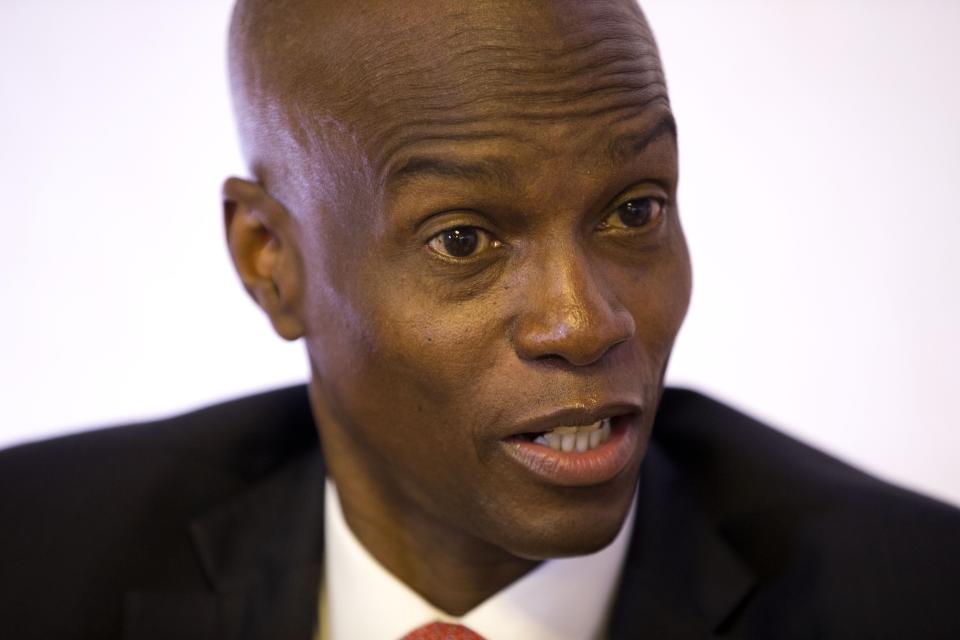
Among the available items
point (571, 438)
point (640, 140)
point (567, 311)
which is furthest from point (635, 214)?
point (571, 438)

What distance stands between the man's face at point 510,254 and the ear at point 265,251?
0.14m

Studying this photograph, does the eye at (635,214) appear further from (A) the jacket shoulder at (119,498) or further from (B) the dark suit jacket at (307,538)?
(A) the jacket shoulder at (119,498)

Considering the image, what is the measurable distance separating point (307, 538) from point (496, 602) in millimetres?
A: 422

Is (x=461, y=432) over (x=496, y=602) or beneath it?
over

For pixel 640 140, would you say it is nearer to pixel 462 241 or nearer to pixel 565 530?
pixel 462 241

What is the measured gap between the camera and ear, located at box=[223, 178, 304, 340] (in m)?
2.20

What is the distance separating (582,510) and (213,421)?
106 centimetres

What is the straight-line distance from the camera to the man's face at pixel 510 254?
1.86 metres

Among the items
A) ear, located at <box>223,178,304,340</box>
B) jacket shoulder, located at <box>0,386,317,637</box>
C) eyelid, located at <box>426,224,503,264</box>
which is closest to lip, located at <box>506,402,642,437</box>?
eyelid, located at <box>426,224,503,264</box>

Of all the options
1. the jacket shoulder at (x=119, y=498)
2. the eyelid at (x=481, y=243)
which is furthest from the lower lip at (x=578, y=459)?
the jacket shoulder at (x=119, y=498)

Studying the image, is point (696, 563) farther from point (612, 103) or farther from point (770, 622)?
point (612, 103)

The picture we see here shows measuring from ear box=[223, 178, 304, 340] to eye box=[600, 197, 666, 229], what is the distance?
1.77 feet

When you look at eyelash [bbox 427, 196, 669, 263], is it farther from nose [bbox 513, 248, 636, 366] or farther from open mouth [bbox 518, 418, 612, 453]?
open mouth [bbox 518, 418, 612, 453]

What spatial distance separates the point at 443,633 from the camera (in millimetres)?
2193
